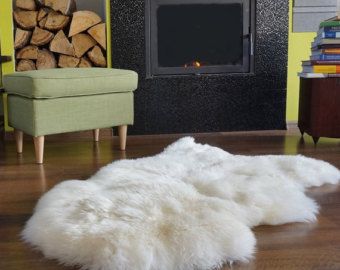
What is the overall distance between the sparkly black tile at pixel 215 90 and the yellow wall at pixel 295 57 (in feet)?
0.23

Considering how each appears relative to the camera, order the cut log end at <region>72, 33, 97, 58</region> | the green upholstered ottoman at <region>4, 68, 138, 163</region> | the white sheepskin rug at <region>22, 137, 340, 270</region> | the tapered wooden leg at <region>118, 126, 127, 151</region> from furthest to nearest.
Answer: the cut log end at <region>72, 33, 97, 58</region> < the tapered wooden leg at <region>118, 126, 127, 151</region> < the green upholstered ottoman at <region>4, 68, 138, 163</region> < the white sheepskin rug at <region>22, 137, 340, 270</region>

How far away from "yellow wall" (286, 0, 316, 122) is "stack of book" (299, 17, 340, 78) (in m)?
0.38

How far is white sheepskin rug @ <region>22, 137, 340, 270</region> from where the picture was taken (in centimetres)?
112

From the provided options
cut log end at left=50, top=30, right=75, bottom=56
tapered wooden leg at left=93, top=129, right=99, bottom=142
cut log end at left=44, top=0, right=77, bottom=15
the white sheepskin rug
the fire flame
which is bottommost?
tapered wooden leg at left=93, top=129, right=99, bottom=142

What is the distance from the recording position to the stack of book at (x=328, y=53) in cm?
A: 273

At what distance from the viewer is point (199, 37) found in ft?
10.1

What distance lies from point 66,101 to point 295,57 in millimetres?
1598

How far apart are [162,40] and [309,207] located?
1.81 meters

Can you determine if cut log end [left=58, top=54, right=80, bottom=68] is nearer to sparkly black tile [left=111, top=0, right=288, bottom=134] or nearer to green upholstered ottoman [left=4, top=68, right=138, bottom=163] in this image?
sparkly black tile [left=111, top=0, right=288, bottom=134]

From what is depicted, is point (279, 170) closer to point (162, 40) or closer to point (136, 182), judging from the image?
point (136, 182)

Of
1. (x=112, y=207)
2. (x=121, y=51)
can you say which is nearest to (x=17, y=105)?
(x=121, y=51)

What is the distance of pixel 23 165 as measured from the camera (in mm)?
2258

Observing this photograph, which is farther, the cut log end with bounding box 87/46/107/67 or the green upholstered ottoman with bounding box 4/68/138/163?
the cut log end with bounding box 87/46/107/67

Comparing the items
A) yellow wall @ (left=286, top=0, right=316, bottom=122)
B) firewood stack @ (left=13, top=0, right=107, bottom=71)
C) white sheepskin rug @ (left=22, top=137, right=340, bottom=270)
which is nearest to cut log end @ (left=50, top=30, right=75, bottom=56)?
firewood stack @ (left=13, top=0, right=107, bottom=71)
